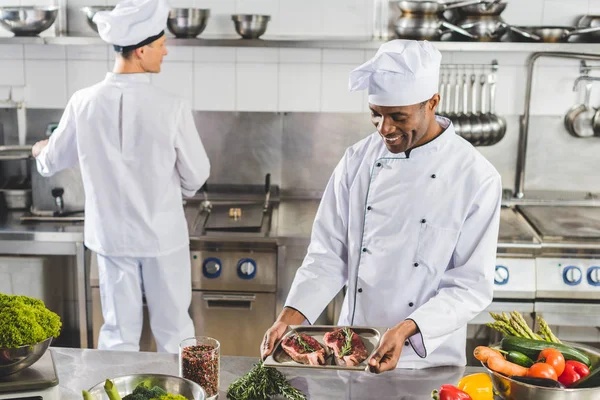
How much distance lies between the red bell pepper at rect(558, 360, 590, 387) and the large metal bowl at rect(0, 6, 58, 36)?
3107mm

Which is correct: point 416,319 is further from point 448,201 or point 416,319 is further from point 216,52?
point 216,52

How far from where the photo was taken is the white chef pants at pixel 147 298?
3.25 m

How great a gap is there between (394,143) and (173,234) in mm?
1395

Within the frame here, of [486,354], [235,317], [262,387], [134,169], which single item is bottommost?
[235,317]

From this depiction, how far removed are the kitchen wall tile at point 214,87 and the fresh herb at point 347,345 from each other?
2.35 meters

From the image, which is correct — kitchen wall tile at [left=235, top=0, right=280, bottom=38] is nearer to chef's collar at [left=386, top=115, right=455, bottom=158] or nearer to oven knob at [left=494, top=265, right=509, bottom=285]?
oven knob at [left=494, top=265, right=509, bottom=285]

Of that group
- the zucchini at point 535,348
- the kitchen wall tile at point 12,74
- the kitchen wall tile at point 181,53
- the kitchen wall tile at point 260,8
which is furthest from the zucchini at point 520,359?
the kitchen wall tile at point 12,74

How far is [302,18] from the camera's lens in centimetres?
397

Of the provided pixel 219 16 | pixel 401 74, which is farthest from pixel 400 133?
pixel 219 16

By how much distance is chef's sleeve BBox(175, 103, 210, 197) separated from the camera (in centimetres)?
317

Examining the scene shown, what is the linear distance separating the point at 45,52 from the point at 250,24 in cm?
122

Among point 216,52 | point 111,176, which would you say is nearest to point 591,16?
point 216,52

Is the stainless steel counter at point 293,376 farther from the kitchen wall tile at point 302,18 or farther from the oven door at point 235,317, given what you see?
the kitchen wall tile at point 302,18

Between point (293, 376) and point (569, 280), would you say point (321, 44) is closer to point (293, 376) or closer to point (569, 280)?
point (569, 280)
